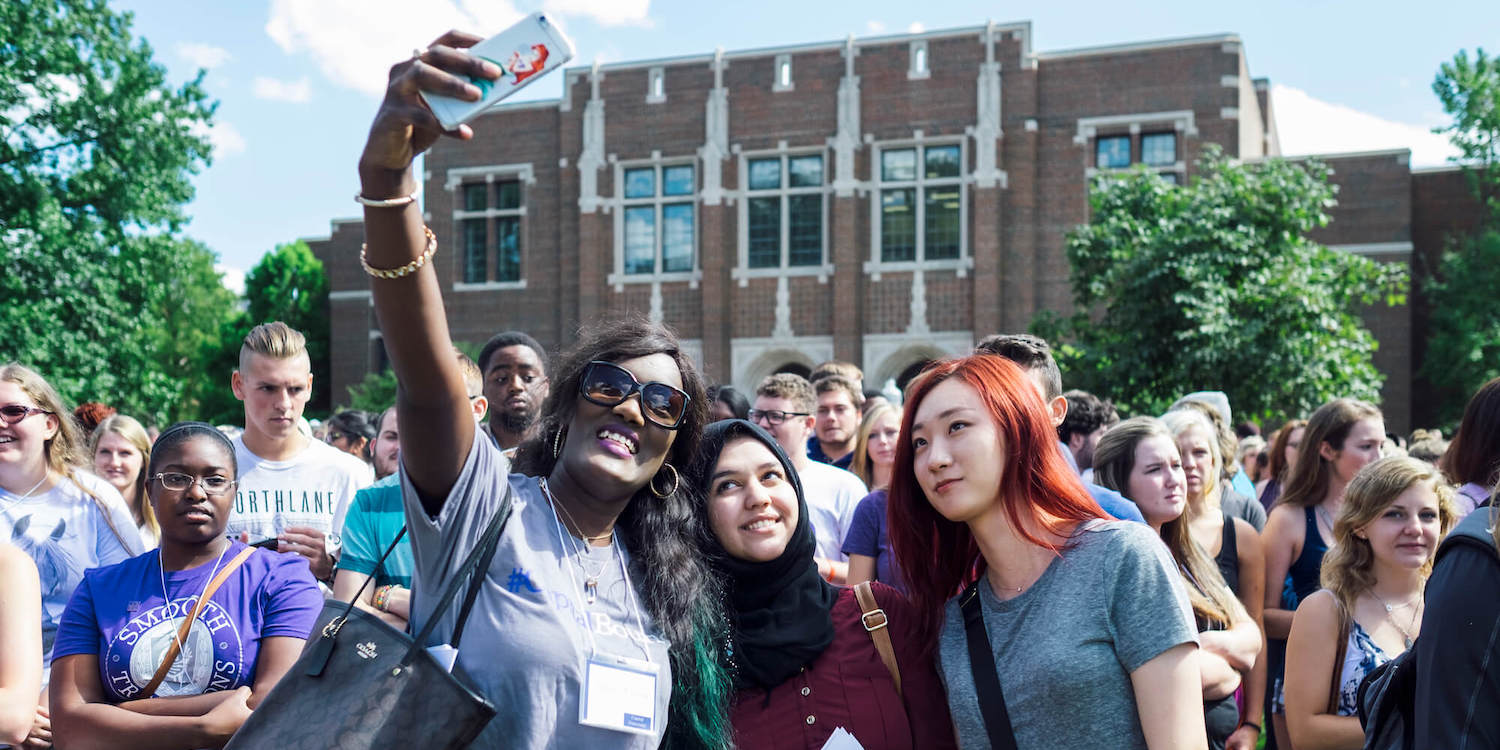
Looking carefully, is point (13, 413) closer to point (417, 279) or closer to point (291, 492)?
point (291, 492)

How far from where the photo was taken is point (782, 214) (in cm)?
2288

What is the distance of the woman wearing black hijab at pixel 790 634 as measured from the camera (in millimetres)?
2439

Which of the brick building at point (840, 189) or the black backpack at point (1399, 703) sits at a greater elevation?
the brick building at point (840, 189)

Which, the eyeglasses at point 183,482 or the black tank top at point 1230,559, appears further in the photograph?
the black tank top at point 1230,559

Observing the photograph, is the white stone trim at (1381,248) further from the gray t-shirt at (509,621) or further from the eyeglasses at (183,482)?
the gray t-shirt at (509,621)

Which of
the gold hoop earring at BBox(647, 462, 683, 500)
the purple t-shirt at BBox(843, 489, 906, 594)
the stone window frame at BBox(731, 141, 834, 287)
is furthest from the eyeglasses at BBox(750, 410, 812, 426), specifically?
the stone window frame at BBox(731, 141, 834, 287)

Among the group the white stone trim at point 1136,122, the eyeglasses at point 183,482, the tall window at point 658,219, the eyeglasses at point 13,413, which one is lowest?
the eyeglasses at point 183,482

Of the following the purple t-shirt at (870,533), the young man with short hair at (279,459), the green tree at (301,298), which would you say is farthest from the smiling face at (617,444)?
the green tree at (301,298)

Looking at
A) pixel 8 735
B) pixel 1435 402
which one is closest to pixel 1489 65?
pixel 1435 402

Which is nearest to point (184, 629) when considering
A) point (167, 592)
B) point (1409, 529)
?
point (167, 592)

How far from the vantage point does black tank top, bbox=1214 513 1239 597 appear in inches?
183

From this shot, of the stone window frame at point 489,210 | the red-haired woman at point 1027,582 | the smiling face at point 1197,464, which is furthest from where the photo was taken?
the stone window frame at point 489,210

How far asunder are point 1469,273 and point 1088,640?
72.9 ft

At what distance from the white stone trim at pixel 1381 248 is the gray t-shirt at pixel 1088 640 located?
21.5 m
